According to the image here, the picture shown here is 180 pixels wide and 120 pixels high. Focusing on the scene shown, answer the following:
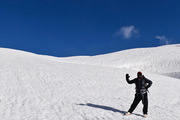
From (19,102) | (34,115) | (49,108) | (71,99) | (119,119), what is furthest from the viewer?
(71,99)

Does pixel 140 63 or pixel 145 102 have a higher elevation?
pixel 140 63

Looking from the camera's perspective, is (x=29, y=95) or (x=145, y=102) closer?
(x=145, y=102)

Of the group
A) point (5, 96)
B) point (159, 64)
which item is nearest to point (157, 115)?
point (5, 96)

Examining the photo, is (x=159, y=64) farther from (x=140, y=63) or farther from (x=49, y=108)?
(x=49, y=108)

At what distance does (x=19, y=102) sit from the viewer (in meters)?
9.02

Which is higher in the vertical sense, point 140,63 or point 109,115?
point 140,63

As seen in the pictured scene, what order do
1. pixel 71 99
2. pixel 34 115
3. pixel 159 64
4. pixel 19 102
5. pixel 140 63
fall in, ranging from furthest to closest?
1. pixel 140 63
2. pixel 159 64
3. pixel 71 99
4. pixel 19 102
5. pixel 34 115

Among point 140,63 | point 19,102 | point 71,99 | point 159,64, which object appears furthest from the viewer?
point 140,63

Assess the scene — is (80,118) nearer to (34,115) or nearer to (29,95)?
(34,115)

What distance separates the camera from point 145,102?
6895 mm

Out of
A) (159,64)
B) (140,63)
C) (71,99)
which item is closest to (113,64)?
(140,63)

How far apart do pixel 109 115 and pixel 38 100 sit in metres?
4.51

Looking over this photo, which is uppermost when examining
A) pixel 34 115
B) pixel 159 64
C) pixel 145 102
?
pixel 159 64

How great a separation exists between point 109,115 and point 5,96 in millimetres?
6702
